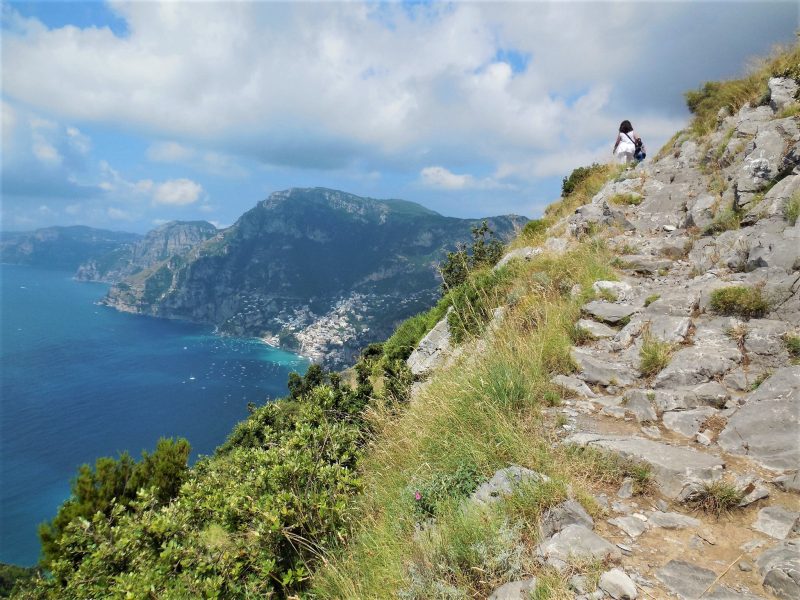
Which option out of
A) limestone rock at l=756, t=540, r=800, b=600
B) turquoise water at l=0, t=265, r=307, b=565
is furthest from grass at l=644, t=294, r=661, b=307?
turquoise water at l=0, t=265, r=307, b=565

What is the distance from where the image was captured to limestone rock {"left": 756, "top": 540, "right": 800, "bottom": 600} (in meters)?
2.97

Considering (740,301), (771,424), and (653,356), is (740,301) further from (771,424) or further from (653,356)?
(771,424)

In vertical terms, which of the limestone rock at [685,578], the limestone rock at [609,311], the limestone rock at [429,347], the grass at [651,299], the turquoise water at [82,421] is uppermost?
the grass at [651,299]

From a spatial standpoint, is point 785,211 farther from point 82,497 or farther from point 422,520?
point 82,497

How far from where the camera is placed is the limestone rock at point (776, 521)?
142 inches

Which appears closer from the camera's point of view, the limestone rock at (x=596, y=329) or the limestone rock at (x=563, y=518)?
the limestone rock at (x=563, y=518)

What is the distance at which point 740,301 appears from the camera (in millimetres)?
7039

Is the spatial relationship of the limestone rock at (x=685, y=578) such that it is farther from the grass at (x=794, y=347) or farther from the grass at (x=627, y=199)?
the grass at (x=627, y=199)

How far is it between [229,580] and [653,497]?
17.2 feet

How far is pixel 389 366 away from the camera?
50.5 ft

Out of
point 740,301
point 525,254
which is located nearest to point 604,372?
point 740,301

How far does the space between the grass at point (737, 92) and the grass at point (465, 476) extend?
50.2 ft

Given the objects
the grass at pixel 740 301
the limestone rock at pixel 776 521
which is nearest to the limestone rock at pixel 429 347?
the grass at pixel 740 301

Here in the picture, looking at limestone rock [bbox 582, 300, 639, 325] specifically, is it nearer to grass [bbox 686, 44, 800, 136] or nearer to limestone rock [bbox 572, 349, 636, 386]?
limestone rock [bbox 572, 349, 636, 386]
